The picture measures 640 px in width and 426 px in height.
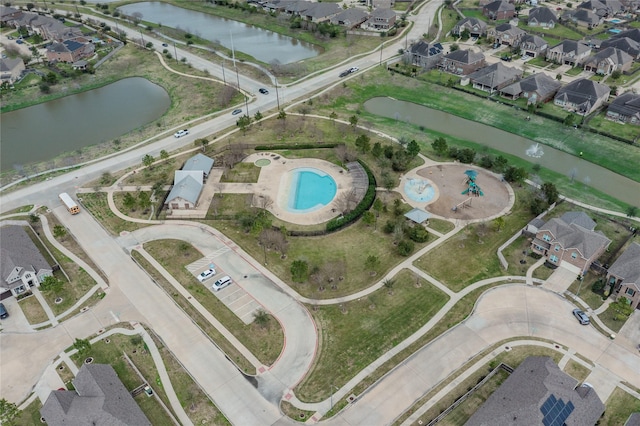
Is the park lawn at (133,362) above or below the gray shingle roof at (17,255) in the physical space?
below

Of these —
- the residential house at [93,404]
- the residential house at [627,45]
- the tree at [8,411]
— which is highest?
the residential house at [627,45]

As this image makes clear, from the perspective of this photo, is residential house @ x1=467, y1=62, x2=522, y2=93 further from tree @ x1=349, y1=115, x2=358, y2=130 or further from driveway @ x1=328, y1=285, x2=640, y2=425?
driveway @ x1=328, y1=285, x2=640, y2=425

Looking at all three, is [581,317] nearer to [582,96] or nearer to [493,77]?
[582,96]

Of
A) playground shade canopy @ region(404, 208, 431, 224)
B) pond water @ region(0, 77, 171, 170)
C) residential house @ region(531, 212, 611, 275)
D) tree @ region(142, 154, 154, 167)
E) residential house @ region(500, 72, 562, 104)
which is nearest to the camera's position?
residential house @ region(531, 212, 611, 275)

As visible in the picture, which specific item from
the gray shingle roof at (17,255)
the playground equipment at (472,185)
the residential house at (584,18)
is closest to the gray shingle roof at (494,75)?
the playground equipment at (472,185)

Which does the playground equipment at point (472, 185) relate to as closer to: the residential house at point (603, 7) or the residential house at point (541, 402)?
the residential house at point (541, 402)

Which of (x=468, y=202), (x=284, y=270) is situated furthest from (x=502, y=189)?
(x=284, y=270)

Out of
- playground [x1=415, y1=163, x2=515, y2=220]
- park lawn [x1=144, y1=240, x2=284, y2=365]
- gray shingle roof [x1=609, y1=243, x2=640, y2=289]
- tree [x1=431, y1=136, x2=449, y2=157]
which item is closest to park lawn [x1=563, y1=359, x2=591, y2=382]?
gray shingle roof [x1=609, y1=243, x2=640, y2=289]
